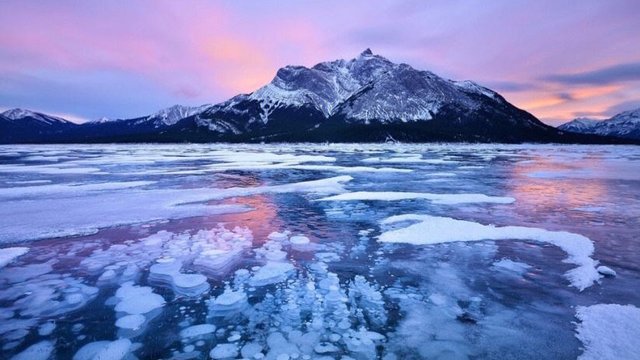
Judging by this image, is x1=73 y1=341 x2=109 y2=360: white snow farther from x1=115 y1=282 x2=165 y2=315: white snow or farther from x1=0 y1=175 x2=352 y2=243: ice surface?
x1=0 y1=175 x2=352 y2=243: ice surface

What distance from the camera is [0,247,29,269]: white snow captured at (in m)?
7.81

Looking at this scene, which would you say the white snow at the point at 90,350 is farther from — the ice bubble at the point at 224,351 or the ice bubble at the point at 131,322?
the ice bubble at the point at 224,351

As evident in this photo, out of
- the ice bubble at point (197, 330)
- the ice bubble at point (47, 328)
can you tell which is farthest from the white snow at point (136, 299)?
the ice bubble at point (197, 330)

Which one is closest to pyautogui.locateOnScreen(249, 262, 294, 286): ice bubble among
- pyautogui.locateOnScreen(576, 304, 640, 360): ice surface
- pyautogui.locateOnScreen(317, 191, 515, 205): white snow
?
pyautogui.locateOnScreen(576, 304, 640, 360): ice surface

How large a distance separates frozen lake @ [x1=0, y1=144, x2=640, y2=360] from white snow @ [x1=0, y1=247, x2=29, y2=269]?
64mm

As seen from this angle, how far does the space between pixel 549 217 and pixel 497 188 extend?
7.38 m

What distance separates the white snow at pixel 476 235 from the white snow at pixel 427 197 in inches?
149

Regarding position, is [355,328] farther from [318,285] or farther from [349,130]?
[349,130]

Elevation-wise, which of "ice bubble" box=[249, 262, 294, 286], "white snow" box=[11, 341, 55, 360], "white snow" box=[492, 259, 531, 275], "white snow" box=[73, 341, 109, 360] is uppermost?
"white snow" box=[492, 259, 531, 275]

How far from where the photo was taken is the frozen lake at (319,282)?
15.8 feet

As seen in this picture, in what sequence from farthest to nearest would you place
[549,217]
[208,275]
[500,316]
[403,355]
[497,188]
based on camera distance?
[497,188], [549,217], [208,275], [500,316], [403,355]

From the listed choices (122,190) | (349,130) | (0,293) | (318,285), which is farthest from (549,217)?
(349,130)

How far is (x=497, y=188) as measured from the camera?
19.0 m

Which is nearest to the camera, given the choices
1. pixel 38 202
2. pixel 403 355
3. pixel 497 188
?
pixel 403 355
